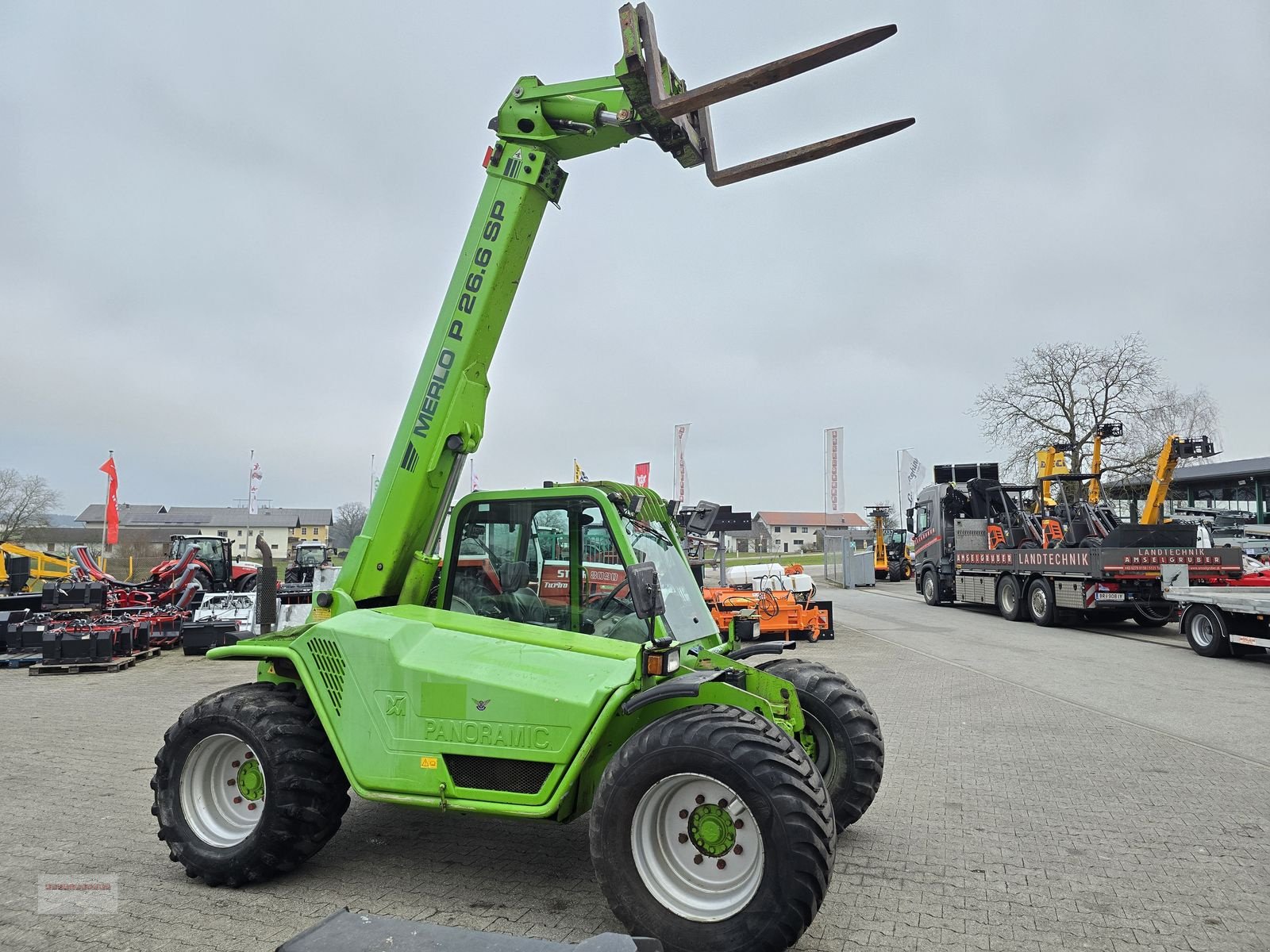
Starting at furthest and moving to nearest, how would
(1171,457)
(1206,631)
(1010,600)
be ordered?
1. (1010,600)
2. (1171,457)
3. (1206,631)

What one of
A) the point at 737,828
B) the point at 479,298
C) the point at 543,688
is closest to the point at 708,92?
the point at 479,298

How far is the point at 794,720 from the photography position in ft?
15.3

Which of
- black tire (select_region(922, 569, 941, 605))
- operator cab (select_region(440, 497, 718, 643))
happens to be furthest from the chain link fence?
operator cab (select_region(440, 497, 718, 643))

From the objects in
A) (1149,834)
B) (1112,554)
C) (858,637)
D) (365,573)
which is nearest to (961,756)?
(1149,834)

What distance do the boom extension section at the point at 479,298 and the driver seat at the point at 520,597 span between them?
0.57 meters

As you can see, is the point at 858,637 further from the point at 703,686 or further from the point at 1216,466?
the point at 1216,466

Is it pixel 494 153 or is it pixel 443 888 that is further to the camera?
pixel 494 153

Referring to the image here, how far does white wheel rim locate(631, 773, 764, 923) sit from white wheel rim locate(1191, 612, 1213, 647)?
1324cm

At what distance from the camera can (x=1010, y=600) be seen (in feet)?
66.1

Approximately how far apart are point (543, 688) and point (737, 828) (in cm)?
110

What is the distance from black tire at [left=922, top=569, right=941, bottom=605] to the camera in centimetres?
2431

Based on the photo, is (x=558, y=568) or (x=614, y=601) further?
(x=558, y=568)

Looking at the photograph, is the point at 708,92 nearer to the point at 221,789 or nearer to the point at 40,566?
the point at 221,789

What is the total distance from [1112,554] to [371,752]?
648 inches
